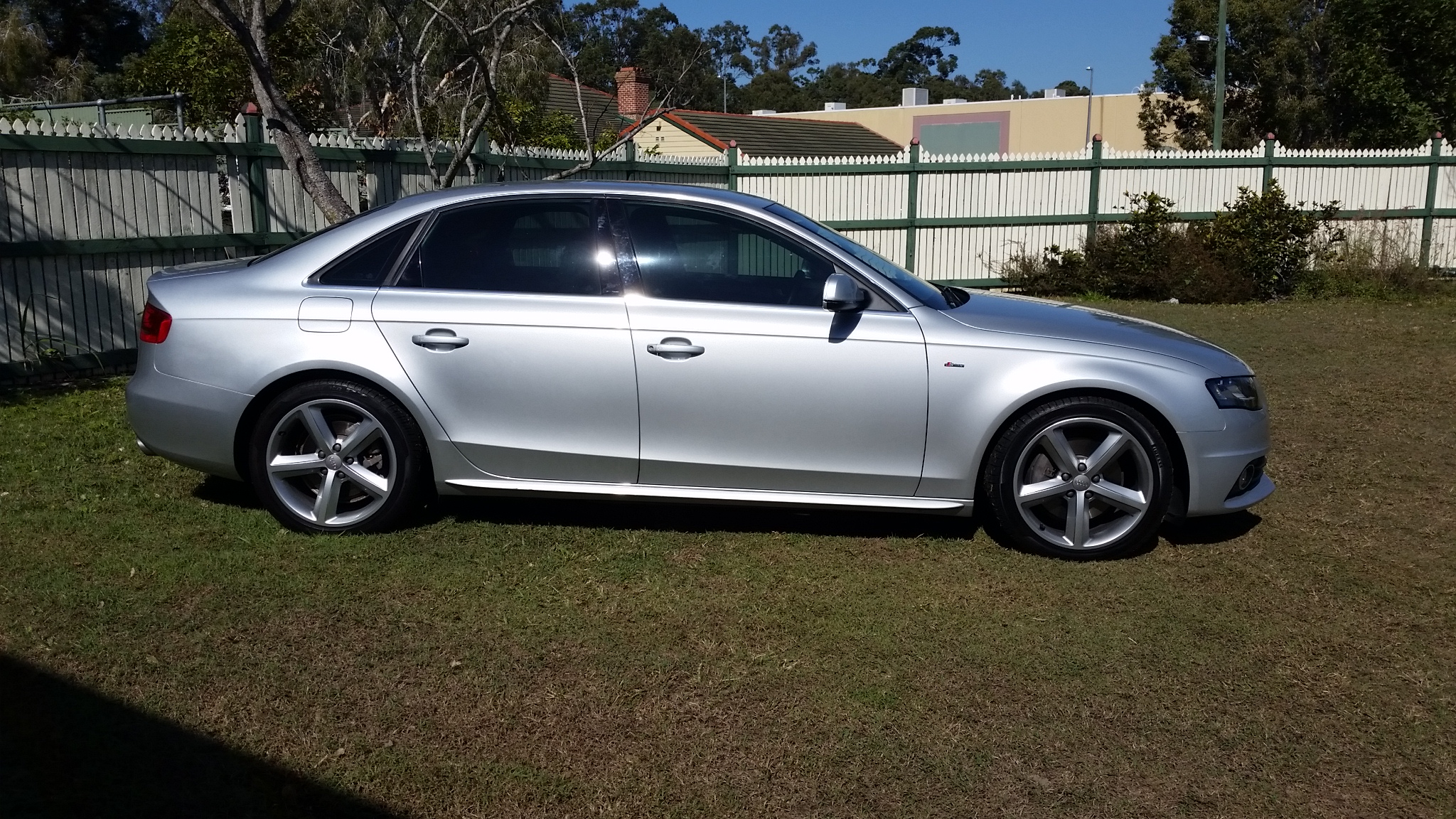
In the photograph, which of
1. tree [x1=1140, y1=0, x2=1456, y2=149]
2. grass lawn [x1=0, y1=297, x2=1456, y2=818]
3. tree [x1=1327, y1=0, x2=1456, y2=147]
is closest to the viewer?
grass lawn [x1=0, y1=297, x2=1456, y2=818]

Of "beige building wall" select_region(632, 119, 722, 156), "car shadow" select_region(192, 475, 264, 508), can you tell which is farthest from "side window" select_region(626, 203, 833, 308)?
"beige building wall" select_region(632, 119, 722, 156)

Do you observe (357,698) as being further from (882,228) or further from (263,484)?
(882,228)

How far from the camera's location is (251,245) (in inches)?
404

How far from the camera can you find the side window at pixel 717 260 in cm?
523

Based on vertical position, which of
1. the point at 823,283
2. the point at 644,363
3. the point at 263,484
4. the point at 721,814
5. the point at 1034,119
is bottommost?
the point at 721,814

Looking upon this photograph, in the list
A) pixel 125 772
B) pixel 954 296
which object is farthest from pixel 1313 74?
pixel 125 772

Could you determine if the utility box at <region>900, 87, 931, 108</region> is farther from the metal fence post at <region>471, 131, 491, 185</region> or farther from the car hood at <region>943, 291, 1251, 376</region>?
the car hood at <region>943, 291, 1251, 376</region>

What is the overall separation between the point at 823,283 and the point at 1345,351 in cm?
774

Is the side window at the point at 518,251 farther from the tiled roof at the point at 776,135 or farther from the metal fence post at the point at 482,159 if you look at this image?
the tiled roof at the point at 776,135

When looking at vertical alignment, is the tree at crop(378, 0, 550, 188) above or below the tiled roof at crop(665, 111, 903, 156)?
below

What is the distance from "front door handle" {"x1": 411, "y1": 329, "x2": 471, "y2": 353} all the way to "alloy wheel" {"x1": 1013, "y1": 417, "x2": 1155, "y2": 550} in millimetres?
2413

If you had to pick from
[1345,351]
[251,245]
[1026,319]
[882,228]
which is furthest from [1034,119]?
[1026,319]

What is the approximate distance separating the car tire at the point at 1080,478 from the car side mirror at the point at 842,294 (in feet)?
2.74

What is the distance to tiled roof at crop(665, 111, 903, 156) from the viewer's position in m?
32.5
